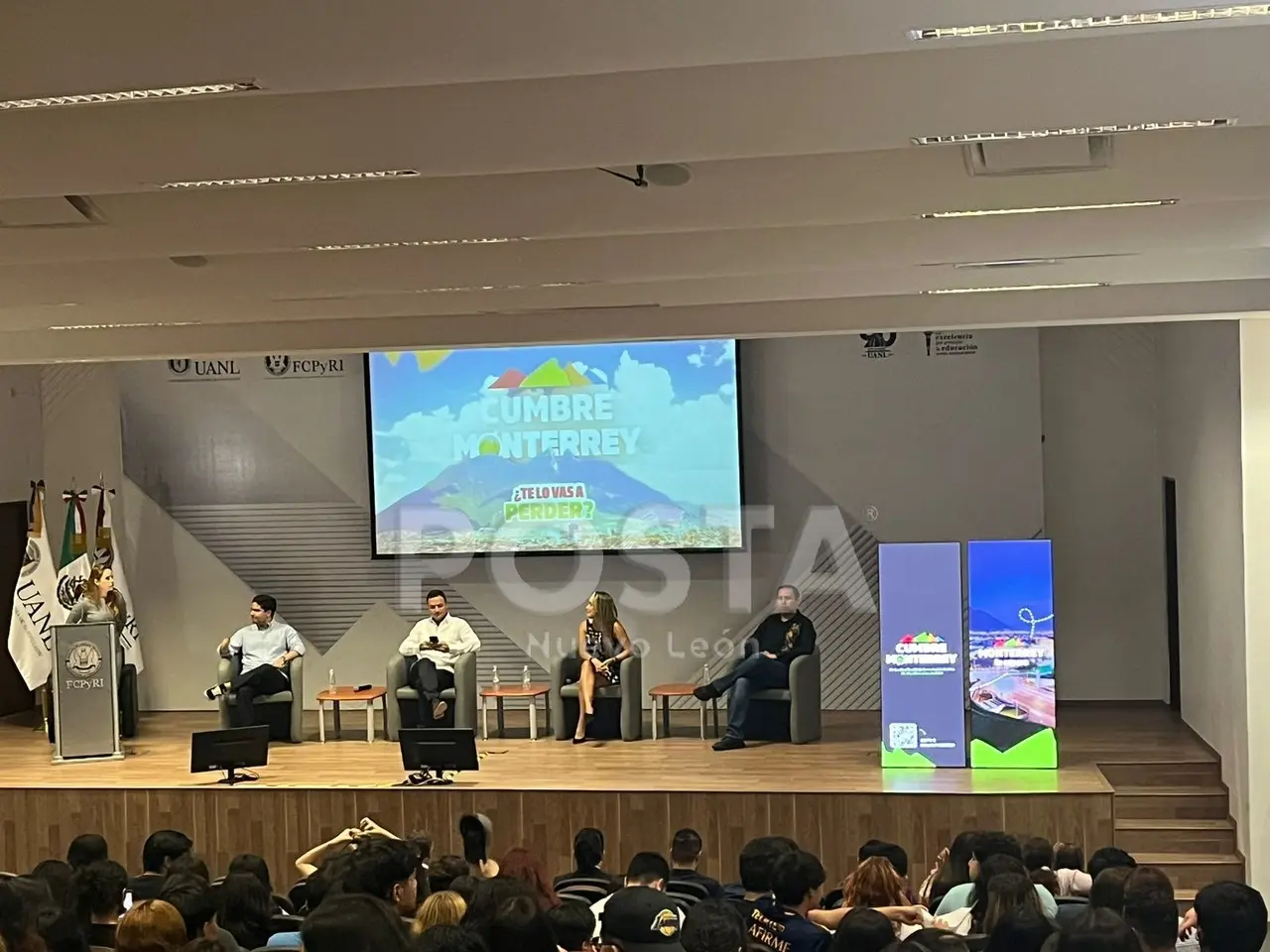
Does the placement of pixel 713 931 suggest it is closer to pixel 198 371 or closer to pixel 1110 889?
pixel 1110 889

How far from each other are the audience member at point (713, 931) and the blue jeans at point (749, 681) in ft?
20.9

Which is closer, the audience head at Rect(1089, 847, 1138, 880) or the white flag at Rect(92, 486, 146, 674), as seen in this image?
the audience head at Rect(1089, 847, 1138, 880)

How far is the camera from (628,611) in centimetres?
1249

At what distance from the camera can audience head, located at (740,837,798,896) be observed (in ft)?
18.4

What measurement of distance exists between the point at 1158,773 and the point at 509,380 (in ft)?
19.4

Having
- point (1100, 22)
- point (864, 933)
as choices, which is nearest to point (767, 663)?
point (864, 933)

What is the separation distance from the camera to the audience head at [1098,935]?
13.1 ft

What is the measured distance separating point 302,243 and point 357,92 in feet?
7.08

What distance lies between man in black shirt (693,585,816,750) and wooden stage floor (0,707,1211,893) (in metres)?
0.32

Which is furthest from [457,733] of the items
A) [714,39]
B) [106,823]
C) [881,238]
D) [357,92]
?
[714,39]

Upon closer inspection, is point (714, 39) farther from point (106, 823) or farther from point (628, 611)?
point (628, 611)

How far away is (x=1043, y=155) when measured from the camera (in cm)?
545

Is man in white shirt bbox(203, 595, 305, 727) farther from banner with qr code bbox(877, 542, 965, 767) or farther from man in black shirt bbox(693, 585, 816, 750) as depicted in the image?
banner with qr code bbox(877, 542, 965, 767)

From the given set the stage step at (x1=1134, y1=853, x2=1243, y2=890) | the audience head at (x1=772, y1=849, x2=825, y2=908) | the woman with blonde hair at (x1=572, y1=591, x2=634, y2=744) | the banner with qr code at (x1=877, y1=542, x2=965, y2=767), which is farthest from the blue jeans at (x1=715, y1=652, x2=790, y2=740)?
the audience head at (x1=772, y1=849, x2=825, y2=908)
